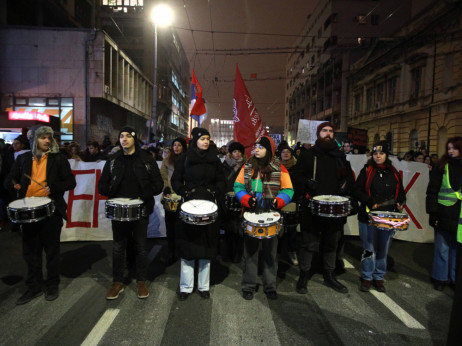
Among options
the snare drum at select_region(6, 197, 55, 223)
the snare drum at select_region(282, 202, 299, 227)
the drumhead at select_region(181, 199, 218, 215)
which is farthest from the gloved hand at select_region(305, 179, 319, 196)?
the snare drum at select_region(6, 197, 55, 223)

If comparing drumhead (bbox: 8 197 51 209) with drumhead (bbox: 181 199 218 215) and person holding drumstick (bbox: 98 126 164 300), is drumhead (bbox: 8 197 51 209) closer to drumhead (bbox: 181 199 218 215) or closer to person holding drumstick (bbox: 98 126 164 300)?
person holding drumstick (bbox: 98 126 164 300)

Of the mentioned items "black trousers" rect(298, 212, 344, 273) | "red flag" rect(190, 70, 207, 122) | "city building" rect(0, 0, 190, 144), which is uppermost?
"city building" rect(0, 0, 190, 144)

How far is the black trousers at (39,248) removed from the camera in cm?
411

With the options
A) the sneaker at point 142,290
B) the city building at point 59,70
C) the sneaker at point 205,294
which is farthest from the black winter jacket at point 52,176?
the city building at point 59,70

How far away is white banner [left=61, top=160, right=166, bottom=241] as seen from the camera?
6957 mm

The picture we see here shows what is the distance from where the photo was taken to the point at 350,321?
145 inches

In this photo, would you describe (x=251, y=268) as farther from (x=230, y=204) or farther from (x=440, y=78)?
(x=440, y=78)

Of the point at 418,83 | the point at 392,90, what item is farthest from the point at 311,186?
the point at 392,90

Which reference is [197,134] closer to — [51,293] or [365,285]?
[51,293]

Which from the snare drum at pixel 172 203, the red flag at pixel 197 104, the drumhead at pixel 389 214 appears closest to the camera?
the drumhead at pixel 389 214

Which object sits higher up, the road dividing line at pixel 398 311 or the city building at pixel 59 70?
the city building at pixel 59 70

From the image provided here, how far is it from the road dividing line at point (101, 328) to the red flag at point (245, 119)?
18.0ft

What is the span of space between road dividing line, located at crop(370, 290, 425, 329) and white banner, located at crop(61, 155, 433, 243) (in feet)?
10.4

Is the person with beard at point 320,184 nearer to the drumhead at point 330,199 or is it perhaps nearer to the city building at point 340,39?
the drumhead at point 330,199
